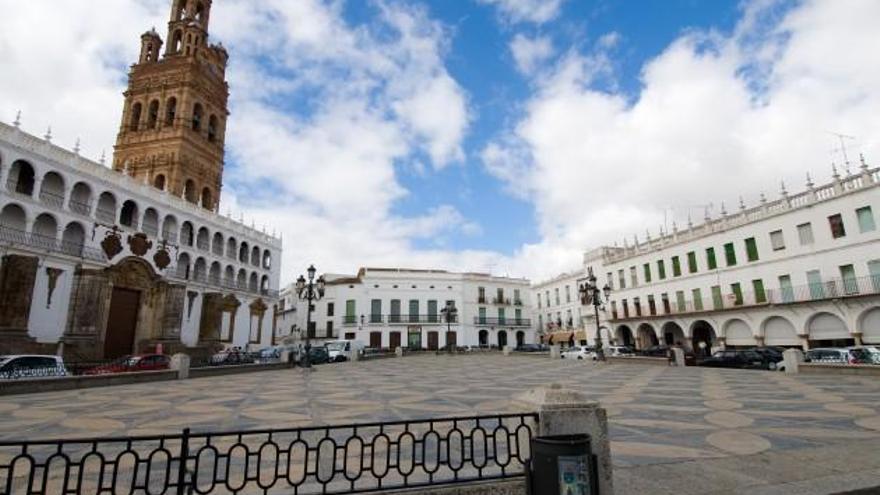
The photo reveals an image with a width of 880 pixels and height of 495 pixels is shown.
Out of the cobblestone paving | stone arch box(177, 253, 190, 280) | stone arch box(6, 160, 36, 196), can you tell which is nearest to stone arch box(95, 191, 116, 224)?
stone arch box(6, 160, 36, 196)

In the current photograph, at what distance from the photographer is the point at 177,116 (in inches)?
1553

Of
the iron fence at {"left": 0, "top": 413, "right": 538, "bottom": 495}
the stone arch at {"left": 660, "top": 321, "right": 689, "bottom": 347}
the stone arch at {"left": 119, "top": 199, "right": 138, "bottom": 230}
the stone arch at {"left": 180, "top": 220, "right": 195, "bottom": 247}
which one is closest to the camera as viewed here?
the iron fence at {"left": 0, "top": 413, "right": 538, "bottom": 495}

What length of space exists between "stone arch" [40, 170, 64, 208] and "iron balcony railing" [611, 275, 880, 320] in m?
40.9

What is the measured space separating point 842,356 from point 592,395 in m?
13.8

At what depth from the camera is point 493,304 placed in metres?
55.1

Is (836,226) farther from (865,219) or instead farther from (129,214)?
(129,214)

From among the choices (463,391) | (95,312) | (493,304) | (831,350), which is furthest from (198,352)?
(831,350)

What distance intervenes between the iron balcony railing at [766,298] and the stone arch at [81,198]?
40048mm

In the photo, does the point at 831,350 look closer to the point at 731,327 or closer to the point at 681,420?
the point at 731,327

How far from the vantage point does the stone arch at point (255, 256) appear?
42.2 m

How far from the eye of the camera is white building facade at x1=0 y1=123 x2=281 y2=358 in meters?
22.9

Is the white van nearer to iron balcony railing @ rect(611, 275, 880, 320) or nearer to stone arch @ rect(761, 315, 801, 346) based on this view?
iron balcony railing @ rect(611, 275, 880, 320)

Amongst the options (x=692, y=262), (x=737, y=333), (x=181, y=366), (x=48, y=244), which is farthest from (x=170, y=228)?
(x=737, y=333)

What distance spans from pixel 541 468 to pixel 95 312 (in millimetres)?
30284
